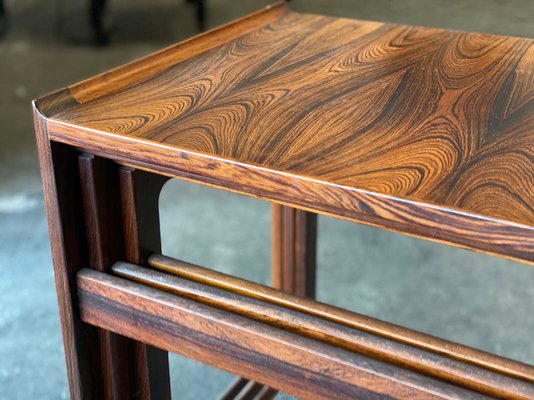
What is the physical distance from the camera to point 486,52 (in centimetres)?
88

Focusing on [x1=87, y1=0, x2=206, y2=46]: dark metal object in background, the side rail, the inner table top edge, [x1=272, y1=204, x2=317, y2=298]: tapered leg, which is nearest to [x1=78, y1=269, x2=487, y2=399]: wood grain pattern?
the side rail

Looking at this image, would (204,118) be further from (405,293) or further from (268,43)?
(405,293)

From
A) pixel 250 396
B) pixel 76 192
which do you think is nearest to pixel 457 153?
pixel 76 192

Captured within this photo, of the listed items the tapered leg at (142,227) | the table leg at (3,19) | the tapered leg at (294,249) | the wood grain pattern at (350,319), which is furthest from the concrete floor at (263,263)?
the wood grain pattern at (350,319)

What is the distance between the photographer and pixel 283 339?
1.91 feet

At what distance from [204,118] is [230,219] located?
105 cm

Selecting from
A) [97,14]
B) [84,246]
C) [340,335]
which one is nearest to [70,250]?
[84,246]

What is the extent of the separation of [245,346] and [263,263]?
3.04 ft

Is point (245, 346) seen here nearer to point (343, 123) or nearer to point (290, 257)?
point (343, 123)

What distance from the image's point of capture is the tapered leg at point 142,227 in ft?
2.12

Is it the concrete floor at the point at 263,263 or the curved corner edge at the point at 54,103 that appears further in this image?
the concrete floor at the point at 263,263

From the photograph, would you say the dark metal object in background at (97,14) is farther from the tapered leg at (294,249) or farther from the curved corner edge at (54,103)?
the curved corner edge at (54,103)

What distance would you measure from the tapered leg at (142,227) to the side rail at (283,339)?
0.8 inches

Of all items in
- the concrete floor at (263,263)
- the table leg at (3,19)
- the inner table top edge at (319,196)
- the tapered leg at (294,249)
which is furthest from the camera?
the table leg at (3,19)
